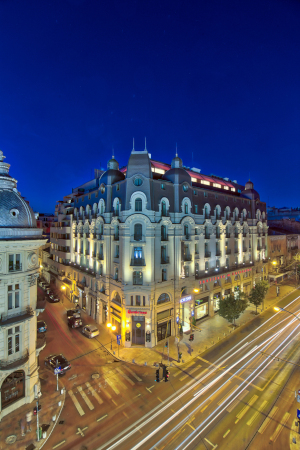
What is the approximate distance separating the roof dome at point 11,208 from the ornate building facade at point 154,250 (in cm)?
1540

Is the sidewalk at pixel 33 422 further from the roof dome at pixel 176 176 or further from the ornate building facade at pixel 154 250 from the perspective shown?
the roof dome at pixel 176 176

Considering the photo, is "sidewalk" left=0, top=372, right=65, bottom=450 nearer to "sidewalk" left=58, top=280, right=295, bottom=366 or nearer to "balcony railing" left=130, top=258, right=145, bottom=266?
"sidewalk" left=58, top=280, right=295, bottom=366

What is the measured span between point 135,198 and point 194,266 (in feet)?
58.7

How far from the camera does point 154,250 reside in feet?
114

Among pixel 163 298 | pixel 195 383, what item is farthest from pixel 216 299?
pixel 195 383

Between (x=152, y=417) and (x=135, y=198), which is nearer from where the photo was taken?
(x=152, y=417)

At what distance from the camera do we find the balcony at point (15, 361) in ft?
66.4

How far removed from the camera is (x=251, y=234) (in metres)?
57.4

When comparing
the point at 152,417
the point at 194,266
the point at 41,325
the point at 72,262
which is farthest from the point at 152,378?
the point at 72,262

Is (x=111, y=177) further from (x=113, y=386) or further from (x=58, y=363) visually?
(x=113, y=386)

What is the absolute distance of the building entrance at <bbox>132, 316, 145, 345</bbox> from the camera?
111 ft

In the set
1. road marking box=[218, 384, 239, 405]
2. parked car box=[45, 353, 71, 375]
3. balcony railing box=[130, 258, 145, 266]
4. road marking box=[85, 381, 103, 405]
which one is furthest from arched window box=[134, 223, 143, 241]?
road marking box=[218, 384, 239, 405]

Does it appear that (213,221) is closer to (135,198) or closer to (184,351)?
(135,198)

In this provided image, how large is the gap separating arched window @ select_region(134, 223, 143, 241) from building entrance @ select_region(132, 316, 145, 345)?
1273cm
